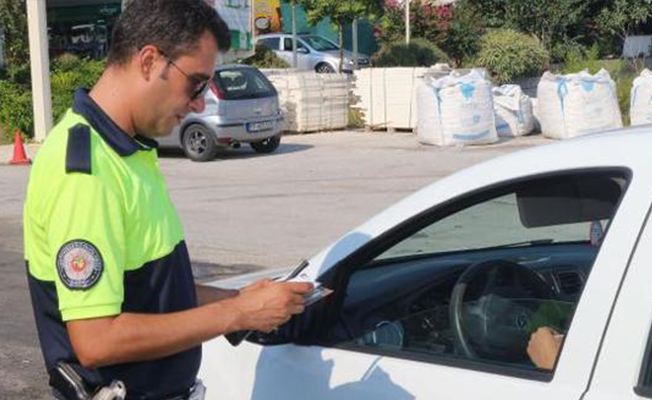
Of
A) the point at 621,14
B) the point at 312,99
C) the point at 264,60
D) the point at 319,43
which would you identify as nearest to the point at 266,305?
the point at 312,99

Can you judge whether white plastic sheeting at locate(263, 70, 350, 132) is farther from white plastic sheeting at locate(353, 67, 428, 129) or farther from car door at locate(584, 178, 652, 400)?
car door at locate(584, 178, 652, 400)

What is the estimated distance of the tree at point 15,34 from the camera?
22.4 meters

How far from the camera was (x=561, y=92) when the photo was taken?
18.3 metres

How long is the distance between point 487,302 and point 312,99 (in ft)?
60.7

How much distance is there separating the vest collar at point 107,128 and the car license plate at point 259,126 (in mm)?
15046

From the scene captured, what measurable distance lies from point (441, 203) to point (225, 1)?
85.4ft

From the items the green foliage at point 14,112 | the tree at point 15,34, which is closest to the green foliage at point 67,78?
the green foliage at point 14,112

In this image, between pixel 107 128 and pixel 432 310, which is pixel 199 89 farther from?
pixel 432 310

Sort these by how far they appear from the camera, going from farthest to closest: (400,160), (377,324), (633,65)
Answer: (633,65)
(400,160)
(377,324)

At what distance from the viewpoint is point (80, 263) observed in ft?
7.10

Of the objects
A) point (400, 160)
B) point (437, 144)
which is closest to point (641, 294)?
point (400, 160)

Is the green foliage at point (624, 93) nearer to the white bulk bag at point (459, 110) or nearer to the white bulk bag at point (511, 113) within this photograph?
the white bulk bag at point (511, 113)

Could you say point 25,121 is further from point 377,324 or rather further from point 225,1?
point 377,324

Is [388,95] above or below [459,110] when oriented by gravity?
above
